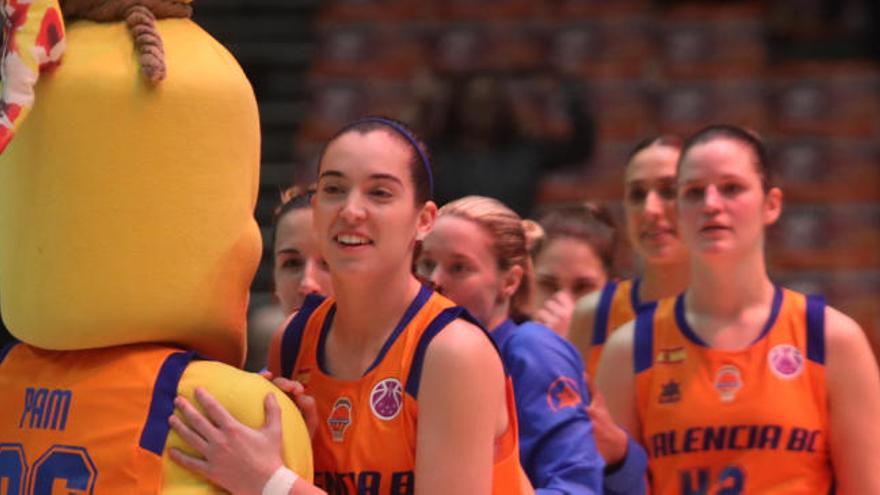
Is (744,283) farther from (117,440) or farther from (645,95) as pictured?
(645,95)

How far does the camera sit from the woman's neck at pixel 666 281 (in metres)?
5.09

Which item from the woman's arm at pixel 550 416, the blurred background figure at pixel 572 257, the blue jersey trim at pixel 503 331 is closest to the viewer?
the woman's arm at pixel 550 416

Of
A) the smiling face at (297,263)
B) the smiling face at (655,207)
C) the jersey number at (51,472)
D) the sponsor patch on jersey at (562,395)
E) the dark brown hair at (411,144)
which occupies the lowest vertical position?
the jersey number at (51,472)

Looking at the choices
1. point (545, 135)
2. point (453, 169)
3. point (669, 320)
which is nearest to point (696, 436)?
point (669, 320)

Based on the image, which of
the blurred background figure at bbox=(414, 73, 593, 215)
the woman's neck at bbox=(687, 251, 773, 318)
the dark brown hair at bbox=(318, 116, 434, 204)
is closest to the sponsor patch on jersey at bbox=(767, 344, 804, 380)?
the woman's neck at bbox=(687, 251, 773, 318)

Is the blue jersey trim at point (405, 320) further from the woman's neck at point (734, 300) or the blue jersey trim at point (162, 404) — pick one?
the woman's neck at point (734, 300)

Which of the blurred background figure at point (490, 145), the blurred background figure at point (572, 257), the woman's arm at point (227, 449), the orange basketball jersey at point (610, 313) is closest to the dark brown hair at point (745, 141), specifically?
the orange basketball jersey at point (610, 313)

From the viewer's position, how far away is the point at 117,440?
2.95 meters

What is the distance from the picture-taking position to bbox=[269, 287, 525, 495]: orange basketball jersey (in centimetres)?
315

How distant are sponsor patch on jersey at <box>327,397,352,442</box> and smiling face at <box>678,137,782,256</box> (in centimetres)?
128

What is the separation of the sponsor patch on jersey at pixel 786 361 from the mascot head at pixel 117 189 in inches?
62.7

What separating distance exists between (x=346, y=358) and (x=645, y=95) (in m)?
6.98

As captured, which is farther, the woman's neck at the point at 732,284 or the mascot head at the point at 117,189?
the woman's neck at the point at 732,284

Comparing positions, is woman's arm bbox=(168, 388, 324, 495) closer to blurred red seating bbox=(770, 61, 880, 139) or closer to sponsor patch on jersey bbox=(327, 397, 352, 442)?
sponsor patch on jersey bbox=(327, 397, 352, 442)
